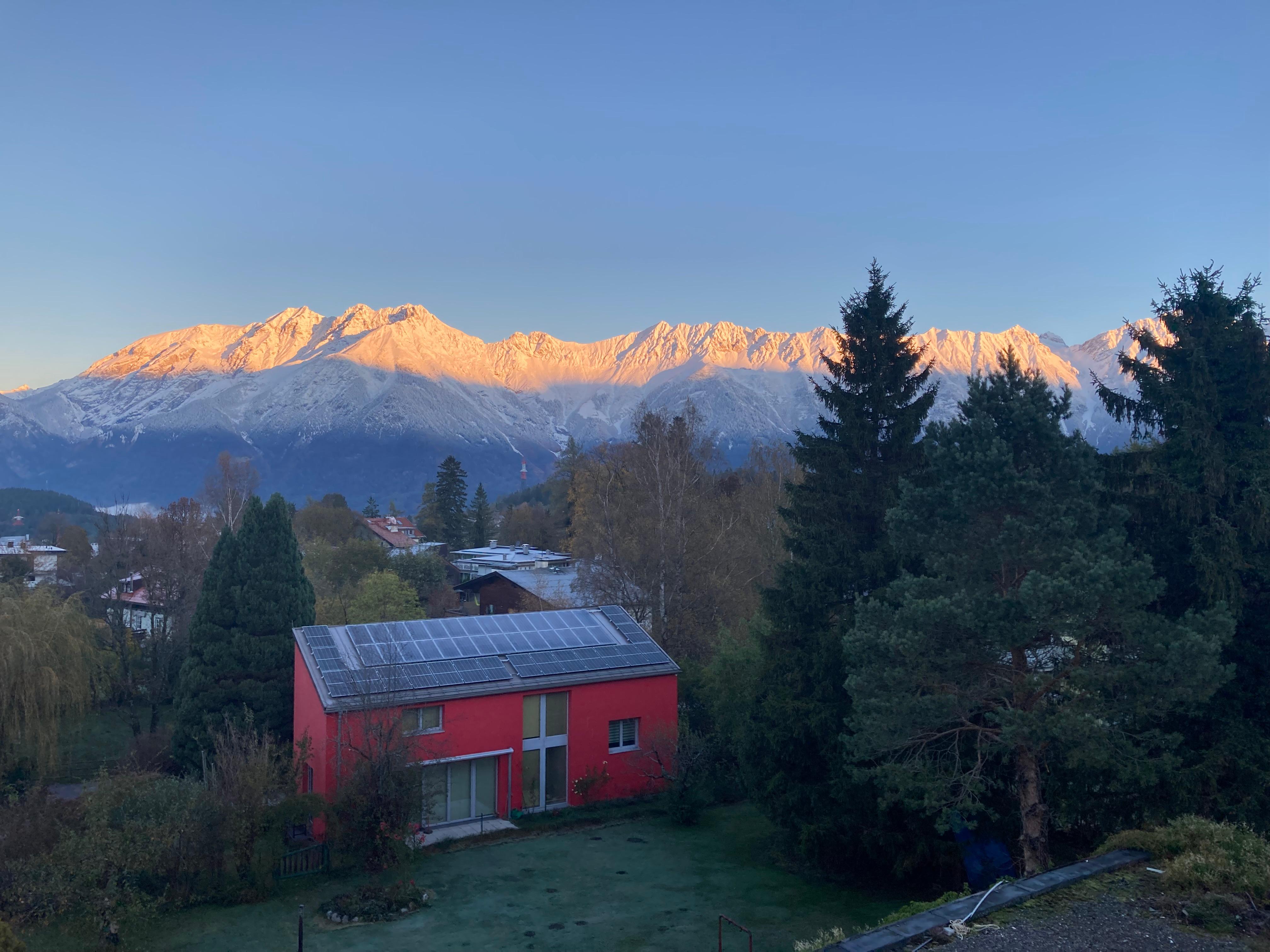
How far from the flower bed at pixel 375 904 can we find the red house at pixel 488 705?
124 inches

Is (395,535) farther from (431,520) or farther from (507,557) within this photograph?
(507,557)

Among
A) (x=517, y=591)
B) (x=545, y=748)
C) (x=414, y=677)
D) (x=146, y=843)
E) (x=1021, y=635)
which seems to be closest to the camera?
(x=1021, y=635)

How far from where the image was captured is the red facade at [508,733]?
22000 mm

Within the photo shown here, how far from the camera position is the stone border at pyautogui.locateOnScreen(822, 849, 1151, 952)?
8.31 m

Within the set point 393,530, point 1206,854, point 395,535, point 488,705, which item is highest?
point 393,530

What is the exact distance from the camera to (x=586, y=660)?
26656 mm

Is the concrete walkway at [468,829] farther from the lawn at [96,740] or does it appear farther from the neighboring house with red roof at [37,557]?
the neighboring house with red roof at [37,557]

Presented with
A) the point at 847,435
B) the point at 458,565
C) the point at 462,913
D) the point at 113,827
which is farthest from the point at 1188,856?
the point at 458,565

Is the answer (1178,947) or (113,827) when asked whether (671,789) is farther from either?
(1178,947)

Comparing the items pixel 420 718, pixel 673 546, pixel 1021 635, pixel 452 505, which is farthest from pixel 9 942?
pixel 452 505

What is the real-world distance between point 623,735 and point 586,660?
2.74 metres

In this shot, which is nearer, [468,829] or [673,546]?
[468,829]

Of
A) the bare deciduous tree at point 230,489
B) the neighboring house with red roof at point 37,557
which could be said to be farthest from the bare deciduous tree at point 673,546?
the bare deciduous tree at point 230,489

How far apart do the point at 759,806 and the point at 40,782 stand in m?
19.5
